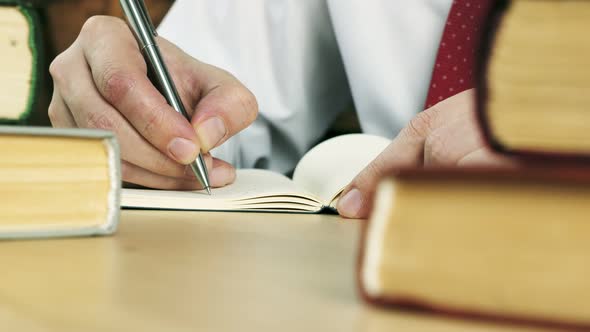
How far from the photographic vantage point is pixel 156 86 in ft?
2.48

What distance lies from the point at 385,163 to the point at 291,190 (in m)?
0.10

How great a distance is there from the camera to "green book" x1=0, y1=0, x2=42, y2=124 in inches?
24.8

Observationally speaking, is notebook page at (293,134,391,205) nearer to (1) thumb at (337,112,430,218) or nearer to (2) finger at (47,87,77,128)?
(1) thumb at (337,112,430,218)

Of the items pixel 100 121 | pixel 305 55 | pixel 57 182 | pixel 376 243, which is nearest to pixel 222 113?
pixel 100 121

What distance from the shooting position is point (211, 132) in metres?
0.71

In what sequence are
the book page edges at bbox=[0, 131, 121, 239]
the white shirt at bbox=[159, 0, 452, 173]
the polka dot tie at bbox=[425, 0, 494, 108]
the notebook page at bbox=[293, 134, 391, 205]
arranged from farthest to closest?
the white shirt at bbox=[159, 0, 452, 173], the polka dot tie at bbox=[425, 0, 494, 108], the notebook page at bbox=[293, 134, 391, 205], the book page edges at bbox=[0, 131, 121, 239]

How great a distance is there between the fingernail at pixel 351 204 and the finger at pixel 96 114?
0.20 meters

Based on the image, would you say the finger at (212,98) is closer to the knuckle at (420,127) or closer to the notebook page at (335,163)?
the notebook page at (335,163)

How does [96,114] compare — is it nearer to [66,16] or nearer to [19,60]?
[19,60]

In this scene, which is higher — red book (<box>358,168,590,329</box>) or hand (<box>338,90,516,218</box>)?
red book (<box>358,168,590,329</box>)

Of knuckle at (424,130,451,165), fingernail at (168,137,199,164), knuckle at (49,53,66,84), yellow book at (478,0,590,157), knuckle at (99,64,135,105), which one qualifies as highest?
yellow book at (478,0,590,157)

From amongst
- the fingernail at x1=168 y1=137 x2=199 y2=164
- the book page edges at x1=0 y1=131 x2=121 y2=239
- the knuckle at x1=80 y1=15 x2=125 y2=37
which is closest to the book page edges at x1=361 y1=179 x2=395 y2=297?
the book page edges at x1=0 y1=131 x2=121 y2=239

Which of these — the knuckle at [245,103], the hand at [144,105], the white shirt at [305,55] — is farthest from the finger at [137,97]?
the white shirt at [305,55]

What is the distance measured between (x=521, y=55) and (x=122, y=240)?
282 mm
